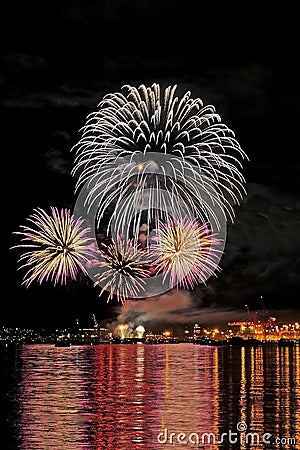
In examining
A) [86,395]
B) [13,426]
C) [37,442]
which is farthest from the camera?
[86,395]

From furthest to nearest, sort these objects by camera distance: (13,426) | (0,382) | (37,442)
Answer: (0,382), (13,426), (37,442)

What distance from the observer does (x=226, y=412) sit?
125 ft

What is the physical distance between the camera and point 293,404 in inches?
1673

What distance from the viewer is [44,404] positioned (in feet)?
141

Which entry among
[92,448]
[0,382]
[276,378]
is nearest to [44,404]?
[92,448]

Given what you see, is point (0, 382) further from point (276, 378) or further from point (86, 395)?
point (276, 378)

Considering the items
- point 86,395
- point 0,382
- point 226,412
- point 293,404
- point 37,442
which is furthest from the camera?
point 0,382

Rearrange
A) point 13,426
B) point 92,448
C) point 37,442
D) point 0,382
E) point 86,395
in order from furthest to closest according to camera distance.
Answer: point 0,382 < point 86,395 < point 13,426 < point 37,442 < point 92,448

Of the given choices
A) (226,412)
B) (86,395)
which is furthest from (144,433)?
(86,395)

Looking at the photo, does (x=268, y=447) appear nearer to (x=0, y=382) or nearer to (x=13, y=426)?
(x=13, y=426)

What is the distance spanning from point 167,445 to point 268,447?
3.63 metres

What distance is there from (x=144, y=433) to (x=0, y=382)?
→ 3484 centimetres

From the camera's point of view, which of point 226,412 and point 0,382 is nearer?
point 226,412

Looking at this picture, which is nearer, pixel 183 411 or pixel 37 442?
pixel 37 442
